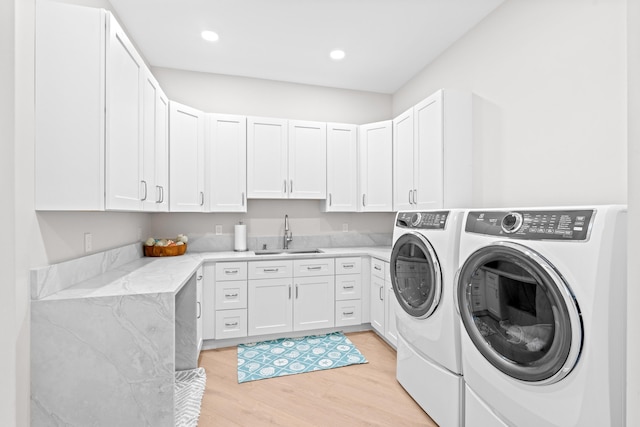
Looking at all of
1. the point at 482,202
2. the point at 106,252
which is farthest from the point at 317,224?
the point at 106,252

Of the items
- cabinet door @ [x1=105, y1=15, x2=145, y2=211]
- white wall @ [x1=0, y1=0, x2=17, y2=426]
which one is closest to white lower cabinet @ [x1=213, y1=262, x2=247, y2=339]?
cabinet door @ [x1=105, y1=15, x2=145, y2=211]

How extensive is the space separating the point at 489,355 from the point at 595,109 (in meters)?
1.46

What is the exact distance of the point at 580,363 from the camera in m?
1.01

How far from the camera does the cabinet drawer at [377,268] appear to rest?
9.32 ft

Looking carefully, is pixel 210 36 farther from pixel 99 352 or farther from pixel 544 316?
pixel 544 316

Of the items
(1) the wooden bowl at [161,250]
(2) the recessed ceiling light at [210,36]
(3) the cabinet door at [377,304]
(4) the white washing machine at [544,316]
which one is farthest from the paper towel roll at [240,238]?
(4) the white washing machine at [544,316]

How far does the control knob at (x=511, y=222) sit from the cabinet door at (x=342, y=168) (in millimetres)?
2143

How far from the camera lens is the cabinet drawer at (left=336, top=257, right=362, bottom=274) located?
3.06 m

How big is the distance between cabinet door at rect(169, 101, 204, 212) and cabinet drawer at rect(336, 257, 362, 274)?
152 cm

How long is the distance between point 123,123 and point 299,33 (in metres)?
1.65

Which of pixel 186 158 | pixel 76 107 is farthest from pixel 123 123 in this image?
pixel 186 158

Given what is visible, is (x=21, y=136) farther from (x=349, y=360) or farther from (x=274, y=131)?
(x=349, y=360)

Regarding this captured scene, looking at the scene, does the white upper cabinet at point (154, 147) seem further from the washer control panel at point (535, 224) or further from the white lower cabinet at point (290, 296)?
the washer control panel at point (535, 224)

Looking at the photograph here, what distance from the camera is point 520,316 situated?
4.14 ft
